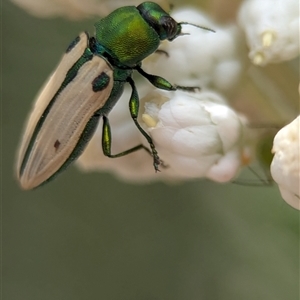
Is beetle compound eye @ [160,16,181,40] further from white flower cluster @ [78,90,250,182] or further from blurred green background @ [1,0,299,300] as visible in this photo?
blurred green background @ [1,0,299,300]

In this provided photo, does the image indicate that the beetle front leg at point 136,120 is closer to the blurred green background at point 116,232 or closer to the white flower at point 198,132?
the white flower at point 198,132

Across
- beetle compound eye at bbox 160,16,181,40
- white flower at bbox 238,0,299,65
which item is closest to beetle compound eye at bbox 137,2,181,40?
beetle compound eye at bbox 160,16,181,40

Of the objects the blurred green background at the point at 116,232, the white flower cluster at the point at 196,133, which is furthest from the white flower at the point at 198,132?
the blurred green background at the point at 116,232

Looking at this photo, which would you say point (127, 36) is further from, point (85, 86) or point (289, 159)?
point (289, 159)

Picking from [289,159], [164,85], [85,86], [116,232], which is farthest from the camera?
[116,232]

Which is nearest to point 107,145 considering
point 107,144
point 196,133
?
point 107,144

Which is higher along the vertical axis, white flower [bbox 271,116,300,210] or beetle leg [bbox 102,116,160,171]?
white flower [bbox 271,116,300,210]

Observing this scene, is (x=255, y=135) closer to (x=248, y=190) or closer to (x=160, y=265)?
(x=248, y=190)
